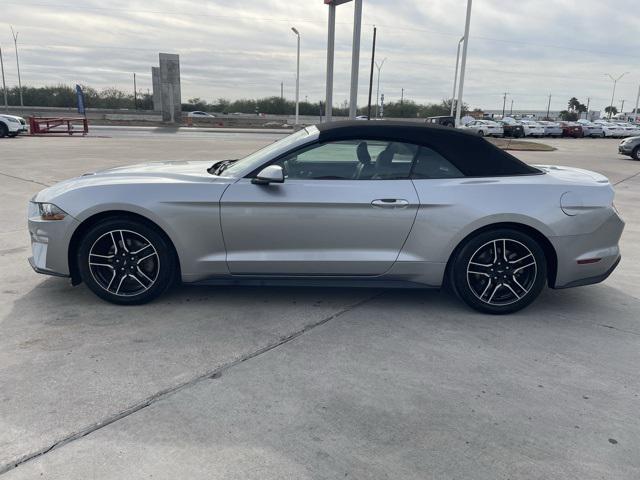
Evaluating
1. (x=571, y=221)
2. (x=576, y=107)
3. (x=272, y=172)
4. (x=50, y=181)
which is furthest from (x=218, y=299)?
(x=576, y=107)

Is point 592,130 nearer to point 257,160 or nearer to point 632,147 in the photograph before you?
point 632,147

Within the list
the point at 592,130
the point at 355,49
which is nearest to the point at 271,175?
the point at 355,49

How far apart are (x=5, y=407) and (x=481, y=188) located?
345 centimetres

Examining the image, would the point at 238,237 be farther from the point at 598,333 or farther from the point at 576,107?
the point at 576,107

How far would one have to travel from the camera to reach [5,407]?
8.70 feet

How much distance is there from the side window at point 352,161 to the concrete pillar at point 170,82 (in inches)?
1993

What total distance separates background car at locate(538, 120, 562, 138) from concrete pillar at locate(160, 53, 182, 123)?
35233mm

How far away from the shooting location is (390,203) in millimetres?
3846

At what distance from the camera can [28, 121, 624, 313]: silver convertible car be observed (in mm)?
3846

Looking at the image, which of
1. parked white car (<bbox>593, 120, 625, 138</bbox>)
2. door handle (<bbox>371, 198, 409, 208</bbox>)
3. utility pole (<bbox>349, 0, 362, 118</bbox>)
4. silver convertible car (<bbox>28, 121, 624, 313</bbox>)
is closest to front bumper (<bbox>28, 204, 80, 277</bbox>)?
silver convertible car (<bbox>28, 121, 624, 313</bbox>)

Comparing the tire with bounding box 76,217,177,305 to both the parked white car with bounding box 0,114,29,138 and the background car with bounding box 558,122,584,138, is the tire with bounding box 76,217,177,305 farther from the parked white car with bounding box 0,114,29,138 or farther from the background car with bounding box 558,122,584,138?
the background car with bounding box 558,122,584,138

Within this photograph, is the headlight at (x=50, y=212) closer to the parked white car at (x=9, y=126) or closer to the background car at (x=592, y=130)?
the parked white car at (x=9, y=126)

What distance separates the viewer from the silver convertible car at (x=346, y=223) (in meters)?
3.85

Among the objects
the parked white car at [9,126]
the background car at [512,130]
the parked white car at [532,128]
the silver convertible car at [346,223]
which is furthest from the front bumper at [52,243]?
the parked white car at [532,128]
